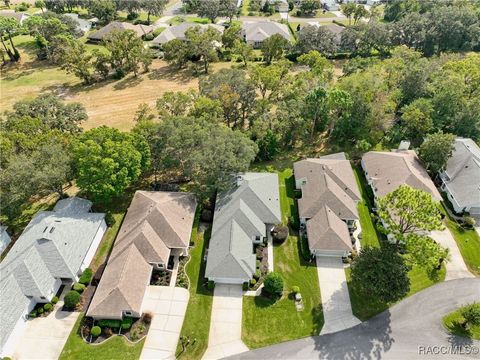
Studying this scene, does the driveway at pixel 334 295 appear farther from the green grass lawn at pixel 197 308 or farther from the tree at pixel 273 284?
the green grass lawn at pixel 197 308

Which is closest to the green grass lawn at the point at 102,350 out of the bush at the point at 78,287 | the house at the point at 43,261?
the bush at the point at 78,287

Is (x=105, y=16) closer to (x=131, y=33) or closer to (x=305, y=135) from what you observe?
(x=131, y=33)

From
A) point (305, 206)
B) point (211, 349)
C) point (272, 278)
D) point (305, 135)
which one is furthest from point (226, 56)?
point (211, 349)

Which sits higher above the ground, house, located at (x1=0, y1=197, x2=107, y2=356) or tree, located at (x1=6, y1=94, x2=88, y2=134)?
tree, located at (x1=6, y1=94, x2=88, y2=134)

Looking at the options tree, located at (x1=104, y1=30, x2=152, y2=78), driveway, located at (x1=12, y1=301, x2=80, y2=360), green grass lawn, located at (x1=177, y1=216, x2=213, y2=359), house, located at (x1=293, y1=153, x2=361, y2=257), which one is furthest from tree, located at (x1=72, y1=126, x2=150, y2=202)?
tree, located at (x1=104, y1=30, x2=152, y2=78)

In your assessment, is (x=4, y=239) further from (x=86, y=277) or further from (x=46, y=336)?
(x=46, y=336)

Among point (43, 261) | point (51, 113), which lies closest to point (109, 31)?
point (51, 113)

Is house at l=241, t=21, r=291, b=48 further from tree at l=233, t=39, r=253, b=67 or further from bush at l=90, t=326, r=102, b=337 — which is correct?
bush at l=90, t=326, r=102, b=337

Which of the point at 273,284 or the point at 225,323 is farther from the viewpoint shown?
the point at 273,284
